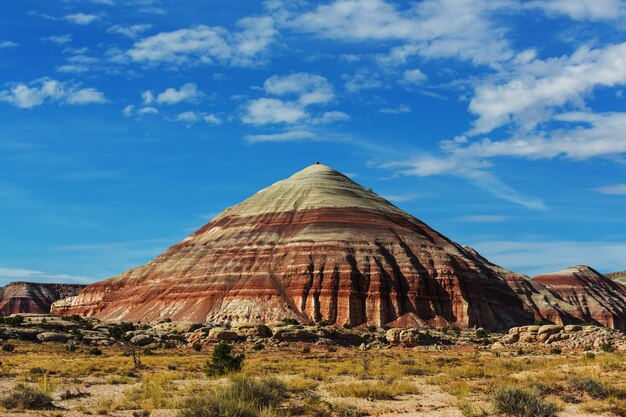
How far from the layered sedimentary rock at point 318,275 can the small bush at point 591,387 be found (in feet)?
239

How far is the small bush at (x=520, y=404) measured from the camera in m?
19.3

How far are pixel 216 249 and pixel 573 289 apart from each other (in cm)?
10974

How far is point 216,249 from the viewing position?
387 feet

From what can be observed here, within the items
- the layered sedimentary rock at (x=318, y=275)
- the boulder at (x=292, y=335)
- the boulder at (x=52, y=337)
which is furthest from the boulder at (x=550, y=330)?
the boulder at (x=52, y=337)

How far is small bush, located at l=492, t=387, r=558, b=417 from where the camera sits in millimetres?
19328

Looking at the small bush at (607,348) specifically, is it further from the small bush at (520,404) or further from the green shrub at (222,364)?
the small bush at (520,404)

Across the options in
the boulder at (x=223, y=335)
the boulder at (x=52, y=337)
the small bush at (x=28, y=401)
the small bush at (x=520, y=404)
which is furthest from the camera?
the boulder at (x=223, y=335)

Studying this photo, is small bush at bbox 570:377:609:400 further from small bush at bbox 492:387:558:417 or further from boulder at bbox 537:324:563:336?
boulder at bbox 537:324:563:336

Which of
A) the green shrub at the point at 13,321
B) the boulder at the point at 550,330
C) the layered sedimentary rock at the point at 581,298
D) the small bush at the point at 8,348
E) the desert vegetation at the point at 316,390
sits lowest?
the desert vegetation at the point at 316,390

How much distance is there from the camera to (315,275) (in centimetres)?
10488

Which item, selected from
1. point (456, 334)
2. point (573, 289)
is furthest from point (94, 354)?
point (573, 289)

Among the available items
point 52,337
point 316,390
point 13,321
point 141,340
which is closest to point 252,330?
point 141,340

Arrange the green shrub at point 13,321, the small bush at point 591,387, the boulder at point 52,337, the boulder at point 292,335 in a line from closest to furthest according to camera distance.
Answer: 1. the small bush at point 591,387
2. the boulder at point 52,337
3. the green shrub at point 13,321
4. the boulder at point 292,335

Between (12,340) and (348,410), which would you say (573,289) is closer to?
(12,340)
